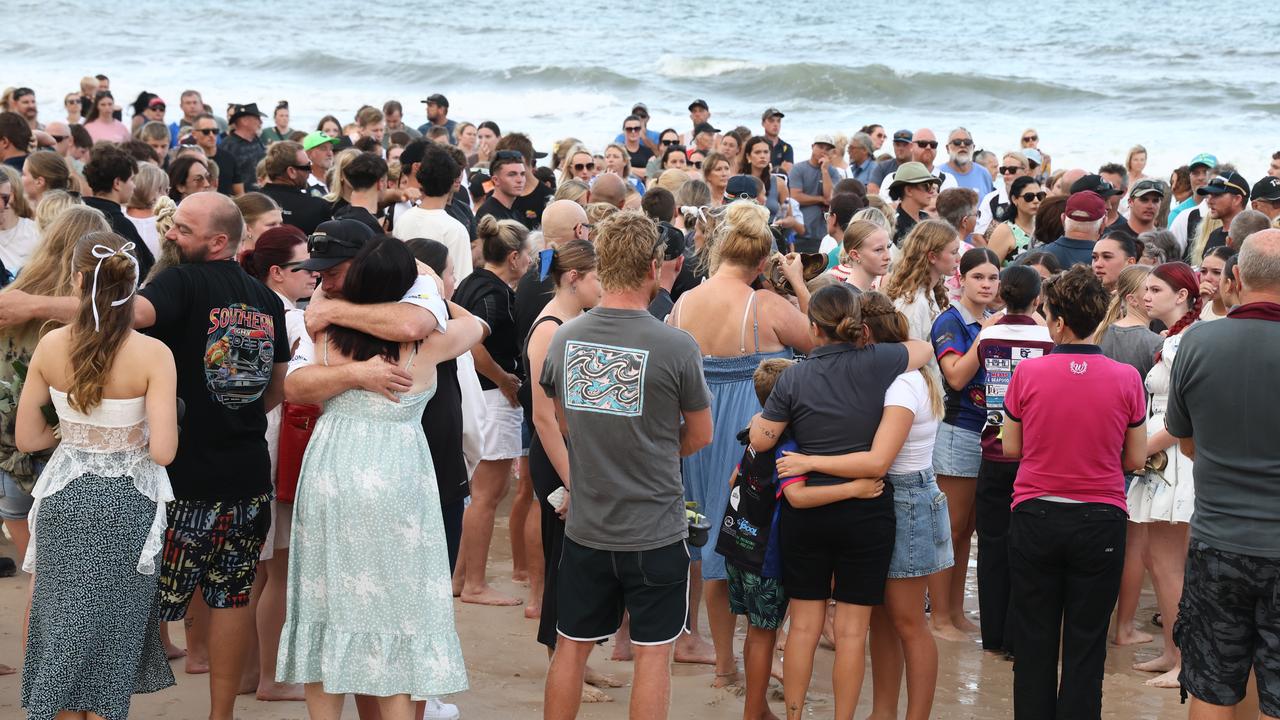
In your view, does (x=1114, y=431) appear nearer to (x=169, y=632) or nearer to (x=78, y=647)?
(x=78, y=647)

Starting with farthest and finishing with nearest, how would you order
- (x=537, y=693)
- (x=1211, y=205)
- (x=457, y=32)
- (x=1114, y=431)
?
(x=457, y=32), (x=1211, y=205), (x=537, y=693), (x=1114, y=431)

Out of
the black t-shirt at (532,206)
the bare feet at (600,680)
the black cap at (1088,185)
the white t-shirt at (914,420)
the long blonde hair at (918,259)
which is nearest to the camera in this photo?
the white t-shirt at (914,420)

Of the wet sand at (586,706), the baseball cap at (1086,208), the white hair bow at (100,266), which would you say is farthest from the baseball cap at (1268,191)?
the white hair bow at (100,266)

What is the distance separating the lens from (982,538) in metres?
5.61

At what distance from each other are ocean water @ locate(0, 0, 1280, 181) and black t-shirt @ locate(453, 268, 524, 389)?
19.0 m

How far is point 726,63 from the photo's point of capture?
34906 millimetres

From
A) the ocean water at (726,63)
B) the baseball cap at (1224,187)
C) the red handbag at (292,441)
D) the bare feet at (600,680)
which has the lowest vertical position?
the ocean water at (726,63)

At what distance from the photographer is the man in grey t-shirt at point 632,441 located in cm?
387

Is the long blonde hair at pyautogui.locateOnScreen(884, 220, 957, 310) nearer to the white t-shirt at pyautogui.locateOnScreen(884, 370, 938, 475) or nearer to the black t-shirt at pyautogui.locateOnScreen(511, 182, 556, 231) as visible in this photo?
the white t-shirt at pyautogui.locateOnScreen(884, 370, 938, 475)

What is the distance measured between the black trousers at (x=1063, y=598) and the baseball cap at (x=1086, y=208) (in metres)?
3.20

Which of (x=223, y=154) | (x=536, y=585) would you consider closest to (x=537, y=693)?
(x=536, y=585)

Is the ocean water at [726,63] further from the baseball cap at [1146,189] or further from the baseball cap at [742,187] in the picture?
the baseball cap at [742,187]

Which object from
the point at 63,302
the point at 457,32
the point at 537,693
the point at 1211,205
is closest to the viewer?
the point at 63,302

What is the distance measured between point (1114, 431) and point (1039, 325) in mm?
1169
